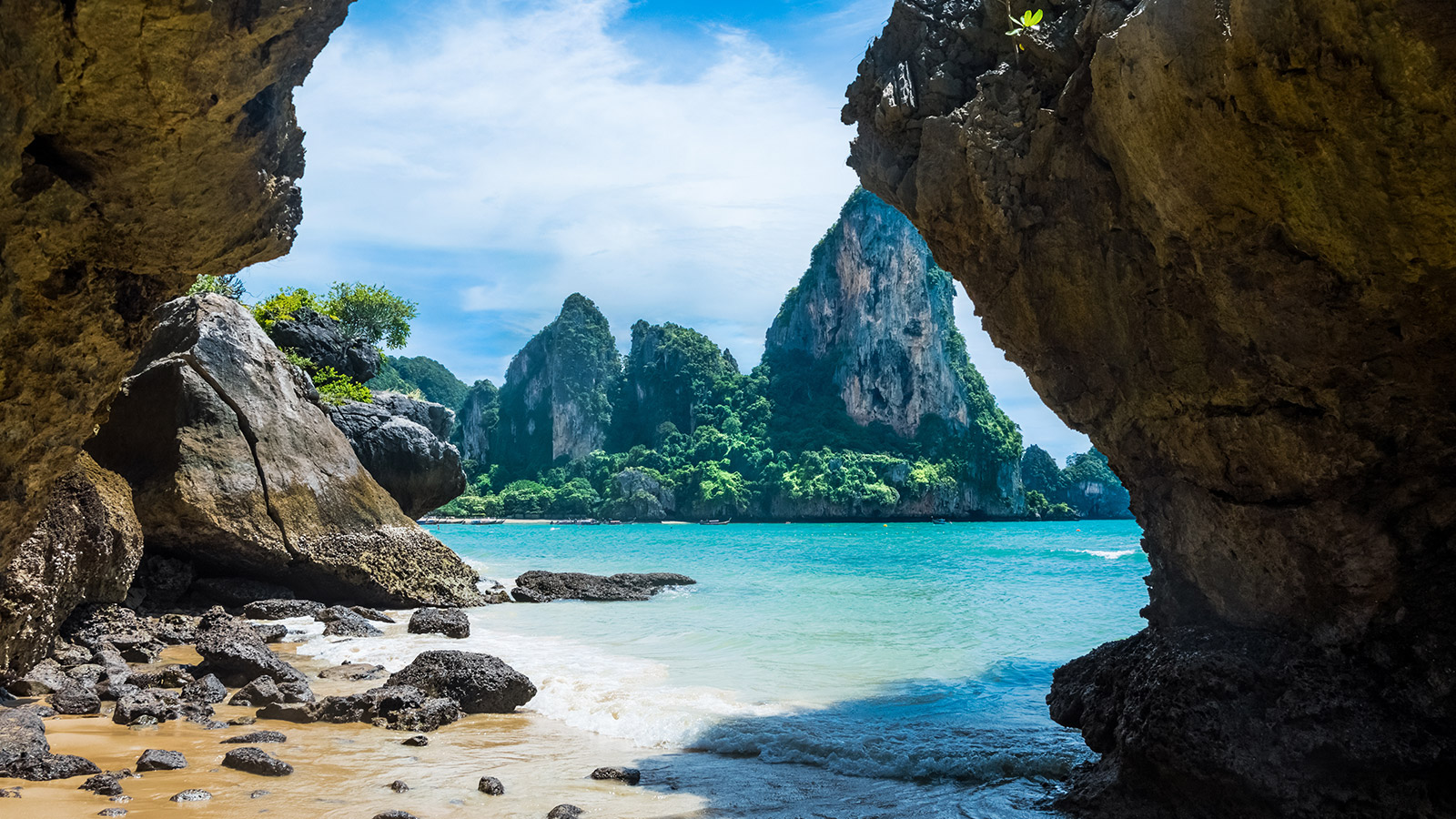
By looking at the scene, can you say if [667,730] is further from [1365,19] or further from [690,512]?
[690,512]

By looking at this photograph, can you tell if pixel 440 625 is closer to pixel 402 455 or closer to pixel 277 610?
pixel 277 610

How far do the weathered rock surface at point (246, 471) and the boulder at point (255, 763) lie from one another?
5541 mm

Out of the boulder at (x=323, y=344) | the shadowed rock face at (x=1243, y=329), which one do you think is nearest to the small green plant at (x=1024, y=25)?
the shadowed rock face at (x=1243, y=329)

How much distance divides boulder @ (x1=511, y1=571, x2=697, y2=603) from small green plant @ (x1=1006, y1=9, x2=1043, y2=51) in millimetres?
12618

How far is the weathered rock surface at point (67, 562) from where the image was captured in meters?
5.37

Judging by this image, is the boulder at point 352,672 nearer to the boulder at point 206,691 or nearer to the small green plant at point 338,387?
the boulder at point 206,691

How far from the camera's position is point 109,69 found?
2.64 metres

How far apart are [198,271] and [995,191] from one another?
13.2 ft

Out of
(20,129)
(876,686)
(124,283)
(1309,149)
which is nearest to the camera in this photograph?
(20,129)

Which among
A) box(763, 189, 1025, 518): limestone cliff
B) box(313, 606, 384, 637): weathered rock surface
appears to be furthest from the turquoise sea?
box(763, 189, 1025, 518): limestone cliff

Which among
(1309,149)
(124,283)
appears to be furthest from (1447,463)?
(124,283)

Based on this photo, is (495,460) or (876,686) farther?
(495,460)

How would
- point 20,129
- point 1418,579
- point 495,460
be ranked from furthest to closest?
point 495,460, point 1418,579, point 20,129

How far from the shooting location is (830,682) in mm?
8617
